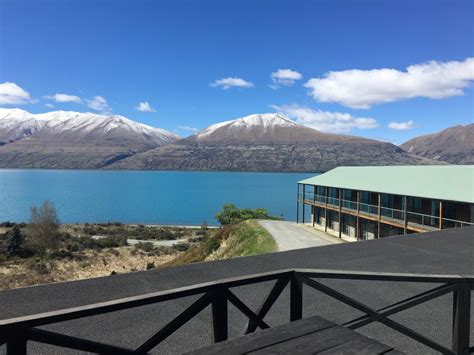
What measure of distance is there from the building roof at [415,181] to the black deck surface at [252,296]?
14.1 m

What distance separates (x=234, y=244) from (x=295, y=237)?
5.33 m

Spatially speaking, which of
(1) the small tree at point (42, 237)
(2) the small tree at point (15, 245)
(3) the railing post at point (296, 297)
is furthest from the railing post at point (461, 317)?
(1) the small tree at point (42, 237)

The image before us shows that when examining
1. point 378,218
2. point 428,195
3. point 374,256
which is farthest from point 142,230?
point 374,256

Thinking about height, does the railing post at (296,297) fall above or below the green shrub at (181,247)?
above

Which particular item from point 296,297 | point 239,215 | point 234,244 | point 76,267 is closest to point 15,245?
point 76,267

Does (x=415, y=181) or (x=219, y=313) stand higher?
(x=415, y=181)

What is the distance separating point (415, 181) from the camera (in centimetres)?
2758

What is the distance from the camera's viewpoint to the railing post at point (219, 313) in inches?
106

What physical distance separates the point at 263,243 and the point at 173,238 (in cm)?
3816

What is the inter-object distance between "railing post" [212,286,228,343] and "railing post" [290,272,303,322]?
62 cm

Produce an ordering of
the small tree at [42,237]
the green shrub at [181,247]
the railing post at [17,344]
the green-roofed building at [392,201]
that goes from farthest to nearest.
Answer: the green shrub at [181,247] < the small tree at [42,237] < the green-roofed building at [392,201] < the railing post at [17,344]

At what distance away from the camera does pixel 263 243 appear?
27.8 m

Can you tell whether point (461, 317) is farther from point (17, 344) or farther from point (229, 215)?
point (229, 215)

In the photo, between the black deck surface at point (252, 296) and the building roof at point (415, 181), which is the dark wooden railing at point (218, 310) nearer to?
the black deck surface at point (252, 296)
